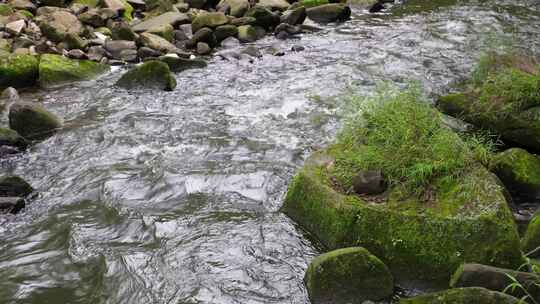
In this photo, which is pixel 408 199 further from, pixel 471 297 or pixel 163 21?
pixel 163 21

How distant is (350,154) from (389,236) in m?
1.14

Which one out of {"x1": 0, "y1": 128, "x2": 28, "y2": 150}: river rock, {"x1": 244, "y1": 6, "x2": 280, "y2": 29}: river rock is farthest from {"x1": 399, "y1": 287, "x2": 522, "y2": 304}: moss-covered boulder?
{"x1": 244, "y1": 6, "x2": 280, "y2": 29}: river rock

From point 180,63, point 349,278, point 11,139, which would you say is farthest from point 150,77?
point 349,278

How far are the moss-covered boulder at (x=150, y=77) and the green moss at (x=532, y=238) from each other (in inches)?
242

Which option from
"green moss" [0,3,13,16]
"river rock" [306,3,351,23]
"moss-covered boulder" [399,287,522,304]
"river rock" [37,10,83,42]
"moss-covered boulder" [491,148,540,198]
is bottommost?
"river rock" [306,3,351,23]

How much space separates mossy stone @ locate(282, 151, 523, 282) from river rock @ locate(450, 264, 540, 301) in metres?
0.39

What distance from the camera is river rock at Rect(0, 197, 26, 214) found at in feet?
17.8

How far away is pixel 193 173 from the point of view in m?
6.29

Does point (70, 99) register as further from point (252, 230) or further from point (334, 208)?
point (334, 208)

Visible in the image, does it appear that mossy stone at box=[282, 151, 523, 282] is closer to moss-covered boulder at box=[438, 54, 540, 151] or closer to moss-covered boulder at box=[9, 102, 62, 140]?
moss-covered boulder at box=[438, 54, 540, 151]

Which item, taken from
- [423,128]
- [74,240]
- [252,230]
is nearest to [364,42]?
[423,128]

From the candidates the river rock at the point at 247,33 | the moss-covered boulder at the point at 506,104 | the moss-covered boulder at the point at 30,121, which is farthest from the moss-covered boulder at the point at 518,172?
the river rock at the point at 247,33

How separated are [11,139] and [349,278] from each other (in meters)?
4.93

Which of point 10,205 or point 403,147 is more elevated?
point 403,147
